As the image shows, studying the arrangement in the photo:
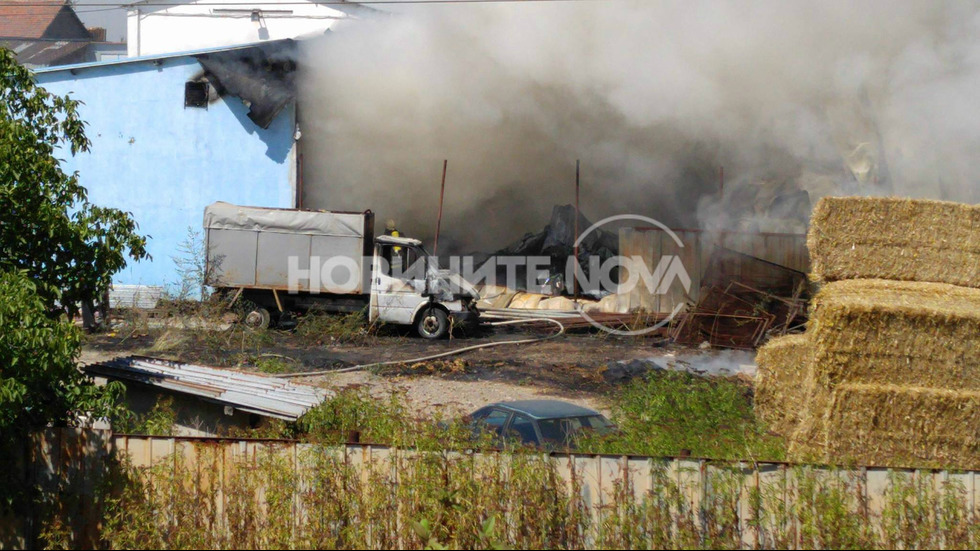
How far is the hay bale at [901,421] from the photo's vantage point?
7004mm

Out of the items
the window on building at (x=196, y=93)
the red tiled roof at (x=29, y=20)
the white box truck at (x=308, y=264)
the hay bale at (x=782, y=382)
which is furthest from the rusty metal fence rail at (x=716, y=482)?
the red tiled roof at (x=29, y=20)

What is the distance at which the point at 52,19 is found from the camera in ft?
124

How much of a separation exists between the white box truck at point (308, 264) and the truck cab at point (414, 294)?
0.02m

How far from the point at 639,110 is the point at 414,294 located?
6.77 metres

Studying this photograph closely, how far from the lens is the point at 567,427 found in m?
7.14

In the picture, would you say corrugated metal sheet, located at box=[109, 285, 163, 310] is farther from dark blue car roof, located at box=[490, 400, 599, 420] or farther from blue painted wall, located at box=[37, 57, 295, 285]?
dark blue car roof, located at box=[490, 400, 599, 420]

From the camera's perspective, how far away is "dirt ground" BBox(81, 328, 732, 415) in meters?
10.8

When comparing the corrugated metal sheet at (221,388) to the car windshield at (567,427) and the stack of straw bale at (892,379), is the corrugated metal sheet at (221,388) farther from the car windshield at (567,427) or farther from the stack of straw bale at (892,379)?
the stack of straw bale at (892,379)

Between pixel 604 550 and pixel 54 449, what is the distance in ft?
12.2

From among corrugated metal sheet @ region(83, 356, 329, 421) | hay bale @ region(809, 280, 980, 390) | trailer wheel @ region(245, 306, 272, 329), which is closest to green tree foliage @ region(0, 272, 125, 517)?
corrugated metal sheet @ region(83, 356, 329, 421)

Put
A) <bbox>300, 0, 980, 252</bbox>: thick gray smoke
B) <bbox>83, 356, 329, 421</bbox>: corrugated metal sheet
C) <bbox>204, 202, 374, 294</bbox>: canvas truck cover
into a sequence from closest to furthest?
<bbox>83, 356, 329, 421</bbox>: corrugated metal sheet
<bbox>300, 0, 980, 252</bbox>: thick gray smoke
<bbox>204, 202, 374, 294</bbox>: canvas truck cover

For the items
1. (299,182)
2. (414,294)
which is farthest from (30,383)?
(299,182)

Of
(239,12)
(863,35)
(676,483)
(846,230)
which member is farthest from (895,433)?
(239,12)

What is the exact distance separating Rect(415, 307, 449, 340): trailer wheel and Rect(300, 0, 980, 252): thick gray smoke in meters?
5.64
